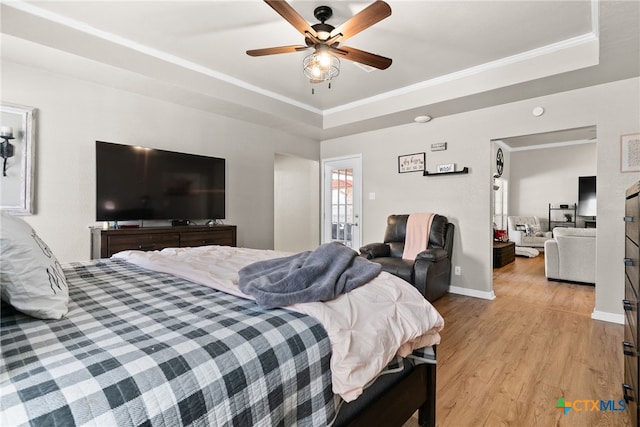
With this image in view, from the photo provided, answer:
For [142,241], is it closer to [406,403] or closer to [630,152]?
[406,403]

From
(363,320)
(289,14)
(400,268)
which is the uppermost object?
(289,14)

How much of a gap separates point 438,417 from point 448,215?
114 inches

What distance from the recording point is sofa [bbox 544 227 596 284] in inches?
165

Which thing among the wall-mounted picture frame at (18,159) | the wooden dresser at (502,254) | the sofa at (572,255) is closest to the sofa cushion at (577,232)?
the sofa at (572,255)

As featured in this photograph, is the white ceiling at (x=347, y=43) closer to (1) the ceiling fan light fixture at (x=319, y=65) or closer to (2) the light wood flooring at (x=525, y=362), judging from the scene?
(1) the ceiling fan light fixture at (x=319, y=65)

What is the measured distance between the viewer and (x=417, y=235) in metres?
3.91

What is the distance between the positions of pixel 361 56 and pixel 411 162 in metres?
2.35

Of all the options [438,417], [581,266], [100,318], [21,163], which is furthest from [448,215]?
[21,163]

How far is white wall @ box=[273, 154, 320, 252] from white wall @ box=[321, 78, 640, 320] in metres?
0.76

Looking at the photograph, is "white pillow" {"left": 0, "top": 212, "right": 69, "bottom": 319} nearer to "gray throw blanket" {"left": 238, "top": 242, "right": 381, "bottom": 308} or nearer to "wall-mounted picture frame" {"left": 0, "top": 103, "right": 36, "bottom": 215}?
"gray throw blanket" {"left": 238, "top": 242, "right": 381, "bottom": 308}

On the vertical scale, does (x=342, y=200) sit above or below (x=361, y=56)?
below

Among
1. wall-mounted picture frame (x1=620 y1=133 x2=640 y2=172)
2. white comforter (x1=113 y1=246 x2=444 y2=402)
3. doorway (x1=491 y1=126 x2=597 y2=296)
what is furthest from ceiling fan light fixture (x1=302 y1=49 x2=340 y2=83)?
doorway (x1=491 y1=126 x2=597 y2=296)

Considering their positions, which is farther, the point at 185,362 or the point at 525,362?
the point at 525,362

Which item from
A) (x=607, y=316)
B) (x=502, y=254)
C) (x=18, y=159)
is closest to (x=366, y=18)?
(x=18, y=159)
